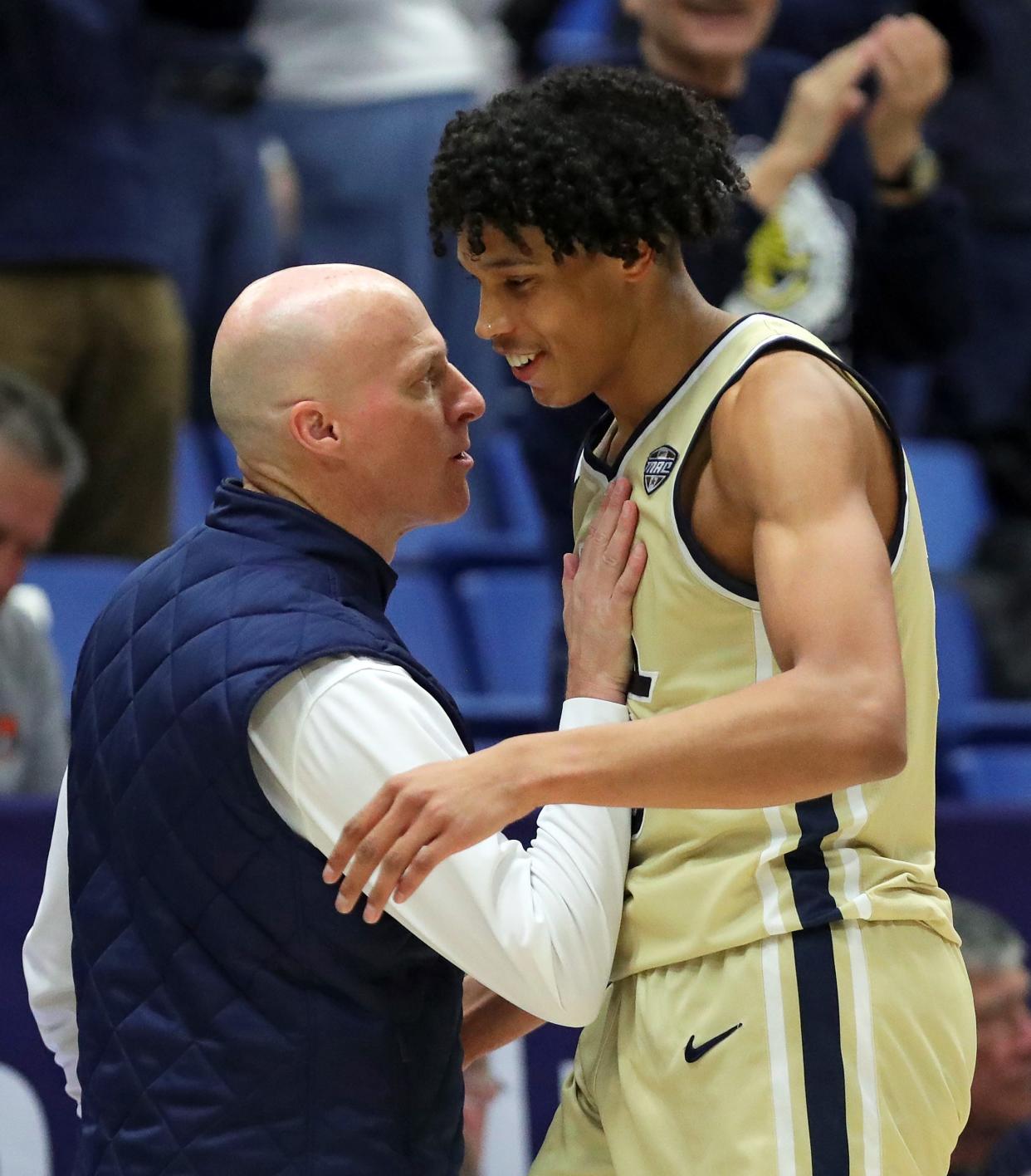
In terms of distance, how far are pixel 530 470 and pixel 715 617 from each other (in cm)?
196

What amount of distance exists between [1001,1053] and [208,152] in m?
3.14

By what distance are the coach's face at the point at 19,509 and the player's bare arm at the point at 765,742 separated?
2.43 m

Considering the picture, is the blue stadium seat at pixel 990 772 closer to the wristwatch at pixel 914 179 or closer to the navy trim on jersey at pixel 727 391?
the wristwatch at pixel 914 179

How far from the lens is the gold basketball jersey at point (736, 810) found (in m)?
2.28

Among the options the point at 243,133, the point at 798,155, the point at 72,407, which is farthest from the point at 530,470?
the point at 243,133

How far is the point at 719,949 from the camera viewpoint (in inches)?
90.3

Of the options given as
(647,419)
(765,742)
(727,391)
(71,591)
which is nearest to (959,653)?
(71,591)

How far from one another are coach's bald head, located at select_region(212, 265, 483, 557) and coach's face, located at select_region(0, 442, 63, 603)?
1995mm

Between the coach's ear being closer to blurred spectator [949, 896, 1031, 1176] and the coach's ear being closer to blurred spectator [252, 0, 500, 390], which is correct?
blurred spectator [949, 896, 1031, 1176]

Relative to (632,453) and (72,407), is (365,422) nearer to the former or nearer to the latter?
(632,453)

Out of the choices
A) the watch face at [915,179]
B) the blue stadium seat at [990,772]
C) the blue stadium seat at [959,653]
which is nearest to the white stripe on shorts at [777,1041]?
the watch face at [915,179]

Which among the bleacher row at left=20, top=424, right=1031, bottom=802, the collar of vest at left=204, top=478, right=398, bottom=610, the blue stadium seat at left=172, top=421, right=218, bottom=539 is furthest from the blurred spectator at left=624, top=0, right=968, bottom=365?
the blue stadium seat at left=172, top=421, right=218, bottom=539

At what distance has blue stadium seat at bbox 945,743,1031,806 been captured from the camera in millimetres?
4922

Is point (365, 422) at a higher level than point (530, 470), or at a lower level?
higher
